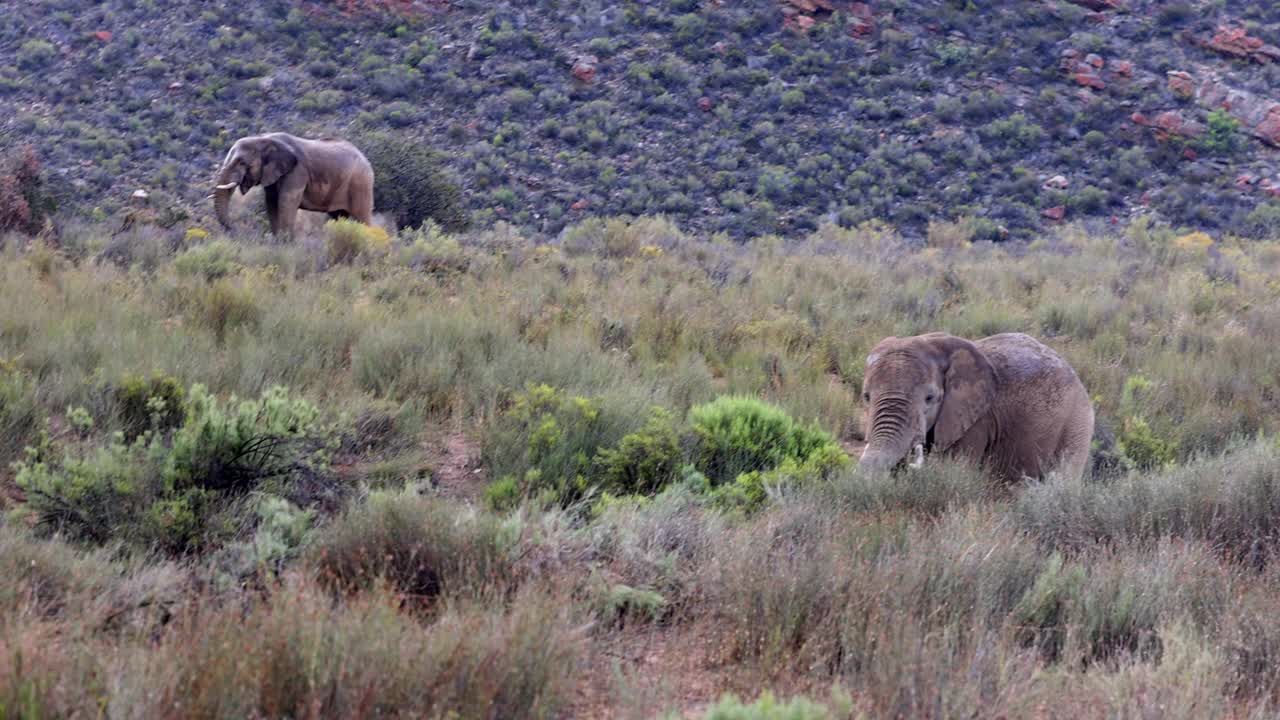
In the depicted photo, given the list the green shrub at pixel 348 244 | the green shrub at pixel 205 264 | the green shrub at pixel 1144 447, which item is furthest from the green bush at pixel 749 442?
the green shrub at pixel 348 244

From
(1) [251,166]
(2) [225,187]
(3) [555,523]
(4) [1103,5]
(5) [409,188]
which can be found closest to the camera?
(3) [555,523]

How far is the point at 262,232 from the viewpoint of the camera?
16.8m

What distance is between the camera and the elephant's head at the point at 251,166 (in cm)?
1511

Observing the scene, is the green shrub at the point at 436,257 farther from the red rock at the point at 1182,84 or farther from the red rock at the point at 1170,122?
the red rock at the point at 1182,84

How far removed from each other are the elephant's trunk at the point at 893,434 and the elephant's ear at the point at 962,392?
26 centimetres

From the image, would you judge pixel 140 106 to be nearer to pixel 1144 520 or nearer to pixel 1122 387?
pixel 1122 387

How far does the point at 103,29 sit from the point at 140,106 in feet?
13.2

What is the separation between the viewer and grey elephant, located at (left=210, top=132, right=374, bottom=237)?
15.2m

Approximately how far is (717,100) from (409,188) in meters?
10.6

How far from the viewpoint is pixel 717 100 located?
95.1 feet

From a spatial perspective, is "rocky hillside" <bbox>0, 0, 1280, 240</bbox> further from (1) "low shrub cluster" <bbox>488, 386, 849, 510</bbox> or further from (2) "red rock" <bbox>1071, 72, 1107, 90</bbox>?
(1) "low shrub cluster" <bbox>488, 386, 849, 510</bbox>

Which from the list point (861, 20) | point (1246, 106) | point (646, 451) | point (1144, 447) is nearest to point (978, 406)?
point (646, 451)

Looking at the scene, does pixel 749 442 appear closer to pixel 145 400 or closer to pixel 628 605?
pixel 628 605

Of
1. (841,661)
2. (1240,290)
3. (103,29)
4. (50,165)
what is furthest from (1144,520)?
(103,29)
